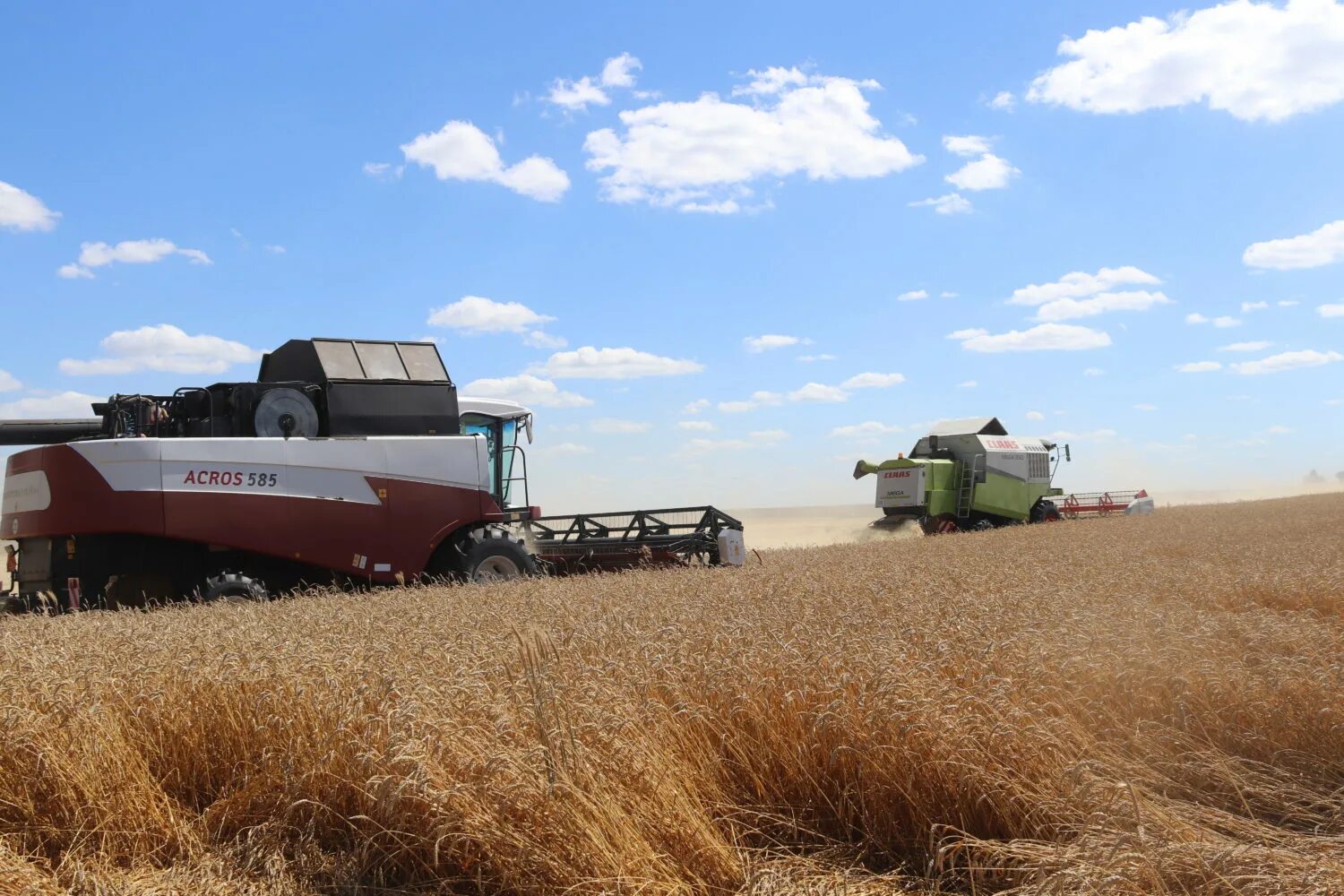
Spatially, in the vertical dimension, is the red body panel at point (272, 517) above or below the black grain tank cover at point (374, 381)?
below

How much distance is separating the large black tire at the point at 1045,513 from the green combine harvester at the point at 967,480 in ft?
0.08

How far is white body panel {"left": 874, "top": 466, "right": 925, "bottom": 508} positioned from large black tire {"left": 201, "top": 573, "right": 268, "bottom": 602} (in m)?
17.6

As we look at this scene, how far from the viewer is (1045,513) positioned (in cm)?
2823

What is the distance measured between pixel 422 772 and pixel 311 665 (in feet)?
4.53

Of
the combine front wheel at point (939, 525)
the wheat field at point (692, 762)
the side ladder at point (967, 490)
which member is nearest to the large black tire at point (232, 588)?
the wheat field at point (692, 762)

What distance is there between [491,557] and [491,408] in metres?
2.04

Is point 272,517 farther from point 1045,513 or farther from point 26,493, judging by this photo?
point 1045,513

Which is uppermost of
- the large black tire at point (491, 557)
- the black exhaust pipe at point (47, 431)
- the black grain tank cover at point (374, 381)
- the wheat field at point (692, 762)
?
the black grain tank cover at point (374, 381)

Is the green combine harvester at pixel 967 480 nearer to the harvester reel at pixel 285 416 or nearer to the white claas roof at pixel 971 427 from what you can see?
the white claas roof at pixel 971 427

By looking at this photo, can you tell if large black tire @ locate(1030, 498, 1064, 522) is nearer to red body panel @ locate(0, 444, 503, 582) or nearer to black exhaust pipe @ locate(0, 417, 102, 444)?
red body panel @ locate(0, 444, 503, 582)

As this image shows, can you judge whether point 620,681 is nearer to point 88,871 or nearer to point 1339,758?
point 88,871

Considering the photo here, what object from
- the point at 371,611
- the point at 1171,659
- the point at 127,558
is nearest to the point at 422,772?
the point at 1171,659

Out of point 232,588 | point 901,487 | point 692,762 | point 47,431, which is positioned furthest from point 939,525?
point 692,762

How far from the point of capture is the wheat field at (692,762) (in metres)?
3.15
